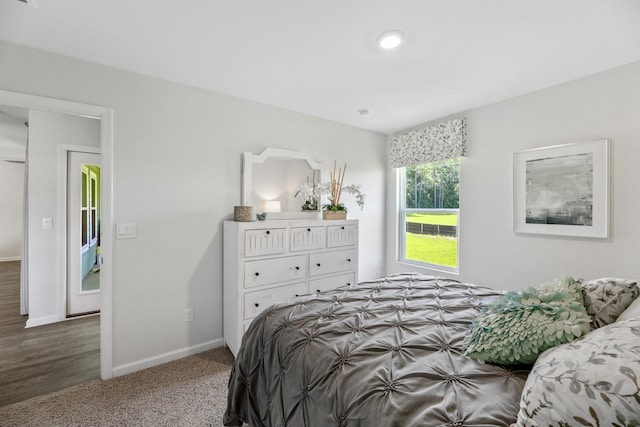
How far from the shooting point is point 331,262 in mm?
3055

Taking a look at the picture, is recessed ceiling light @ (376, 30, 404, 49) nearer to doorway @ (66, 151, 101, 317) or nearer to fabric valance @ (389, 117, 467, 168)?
fabric valance @ (389, 117, 467, 168)

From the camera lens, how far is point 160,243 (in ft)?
8.27

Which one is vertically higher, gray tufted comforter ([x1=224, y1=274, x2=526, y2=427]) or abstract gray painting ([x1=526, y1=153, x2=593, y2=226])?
abstract gray painting ([x1=526, y1=153, x2=593, y2=226])

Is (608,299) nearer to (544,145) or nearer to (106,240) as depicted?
(544,145)

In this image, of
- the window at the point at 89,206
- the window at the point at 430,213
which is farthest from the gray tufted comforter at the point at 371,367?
the window at the point at 89,206

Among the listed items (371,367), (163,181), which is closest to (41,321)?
(163,181)

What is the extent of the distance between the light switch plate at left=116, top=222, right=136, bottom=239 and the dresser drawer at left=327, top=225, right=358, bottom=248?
178 centimetres

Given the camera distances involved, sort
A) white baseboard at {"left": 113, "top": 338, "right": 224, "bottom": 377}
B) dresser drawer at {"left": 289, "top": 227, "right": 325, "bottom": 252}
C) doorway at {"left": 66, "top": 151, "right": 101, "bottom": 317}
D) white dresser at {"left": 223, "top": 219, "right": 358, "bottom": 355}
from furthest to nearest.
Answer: doorway at {"left": 66, "top": 151, "right": 101, "bottom": 317}, dresser drawer at {"left": 289, "top": 227, "right": 325, "bottom": 252}, white dresser at {"left": 223, "top": 219, "right": 358, "bottom": 355}, white baseboard at {"left": 113, "top": 338, "right": 224, "bottom": 377}

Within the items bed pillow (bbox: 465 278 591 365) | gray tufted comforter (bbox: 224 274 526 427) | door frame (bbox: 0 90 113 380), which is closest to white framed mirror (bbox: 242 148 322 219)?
door frame (bbox: 0 90 113 380)

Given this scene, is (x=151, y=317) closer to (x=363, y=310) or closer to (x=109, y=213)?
(x=109, y=213)

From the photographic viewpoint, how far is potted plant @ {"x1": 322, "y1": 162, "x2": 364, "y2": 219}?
3283mm

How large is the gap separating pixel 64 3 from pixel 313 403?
2429 millimetres

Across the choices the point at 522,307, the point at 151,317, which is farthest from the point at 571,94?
the point at 151,317

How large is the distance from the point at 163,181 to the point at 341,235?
182cm
